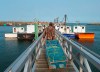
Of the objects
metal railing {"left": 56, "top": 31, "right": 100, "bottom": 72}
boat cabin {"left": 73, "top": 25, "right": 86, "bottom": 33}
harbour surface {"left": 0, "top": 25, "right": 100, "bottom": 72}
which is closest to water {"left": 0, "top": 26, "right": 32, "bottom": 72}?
harbour surface {"left": 0, "top": 25, "right": 100, "bottom": 72}

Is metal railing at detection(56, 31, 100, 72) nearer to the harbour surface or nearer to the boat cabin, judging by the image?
the harbour surface

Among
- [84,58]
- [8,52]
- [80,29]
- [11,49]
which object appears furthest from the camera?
[80,29]

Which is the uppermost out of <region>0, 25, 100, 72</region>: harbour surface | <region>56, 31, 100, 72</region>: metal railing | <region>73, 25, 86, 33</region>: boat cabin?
<region>56, 31, 100, 72</region>: metal railing

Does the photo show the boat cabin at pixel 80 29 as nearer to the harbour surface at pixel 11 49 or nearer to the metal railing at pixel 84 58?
the harbour surface at pixel 11 49

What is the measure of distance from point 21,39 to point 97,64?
55338mm

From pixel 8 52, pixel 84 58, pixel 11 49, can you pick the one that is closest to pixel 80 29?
pixel 11 49

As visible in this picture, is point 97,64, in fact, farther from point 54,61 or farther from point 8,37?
point 8,37

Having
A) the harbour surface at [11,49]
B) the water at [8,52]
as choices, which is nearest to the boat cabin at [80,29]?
the harbour surface at [11,49]

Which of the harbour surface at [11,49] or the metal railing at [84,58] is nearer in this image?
the metal railing at [84,58]

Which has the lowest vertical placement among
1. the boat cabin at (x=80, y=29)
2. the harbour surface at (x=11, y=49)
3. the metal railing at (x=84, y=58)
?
the harbour surface at (x=11, y=49)

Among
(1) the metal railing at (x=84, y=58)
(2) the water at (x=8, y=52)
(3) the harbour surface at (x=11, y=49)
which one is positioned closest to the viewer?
(1) the metal railing at (x=84, y=58)

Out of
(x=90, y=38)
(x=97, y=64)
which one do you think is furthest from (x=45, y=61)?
(x=90, y=38)

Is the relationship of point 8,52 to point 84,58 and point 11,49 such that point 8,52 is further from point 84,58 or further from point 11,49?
point 84,58

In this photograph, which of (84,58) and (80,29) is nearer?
(84,58)
